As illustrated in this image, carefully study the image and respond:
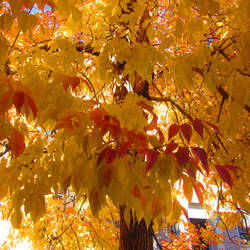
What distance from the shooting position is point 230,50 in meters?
2.06

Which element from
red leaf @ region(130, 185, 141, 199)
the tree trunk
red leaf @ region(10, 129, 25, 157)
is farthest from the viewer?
the tree trunk

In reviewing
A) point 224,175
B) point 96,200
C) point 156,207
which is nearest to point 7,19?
point 96,200

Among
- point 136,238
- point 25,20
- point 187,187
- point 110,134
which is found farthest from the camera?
point 136,238

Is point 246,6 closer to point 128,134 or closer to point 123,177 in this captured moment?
point 128,134

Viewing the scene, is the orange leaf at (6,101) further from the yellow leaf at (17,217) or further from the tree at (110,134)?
the yellow leaf at (17,217)

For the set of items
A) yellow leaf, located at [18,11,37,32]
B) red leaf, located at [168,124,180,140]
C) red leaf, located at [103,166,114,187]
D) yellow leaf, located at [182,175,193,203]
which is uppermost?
yellow leaf, located at [18,11,37,32]

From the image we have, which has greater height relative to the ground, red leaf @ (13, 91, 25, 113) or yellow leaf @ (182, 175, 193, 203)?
red leaf @ (13, 91, 25, 113)

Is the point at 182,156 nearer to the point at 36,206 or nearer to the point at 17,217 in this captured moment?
the point at 36,206

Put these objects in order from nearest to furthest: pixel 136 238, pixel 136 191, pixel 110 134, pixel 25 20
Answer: pixel 136 191 < pixel 25 20 < pixel 110 134 < pixel 136 238

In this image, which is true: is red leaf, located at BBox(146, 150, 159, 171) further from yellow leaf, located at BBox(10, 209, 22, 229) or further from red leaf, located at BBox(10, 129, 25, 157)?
yellow leaf, located at BBox(10, 209, 22, 229)

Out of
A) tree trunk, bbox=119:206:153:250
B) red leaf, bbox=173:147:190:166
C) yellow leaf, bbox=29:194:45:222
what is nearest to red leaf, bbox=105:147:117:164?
red leaf, bbox=173:147:190:166

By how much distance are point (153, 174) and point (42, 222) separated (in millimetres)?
3056

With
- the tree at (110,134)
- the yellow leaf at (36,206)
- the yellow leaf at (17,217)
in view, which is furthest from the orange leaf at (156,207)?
the yellow leaf at (17,217)

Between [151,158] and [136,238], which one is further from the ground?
[151,158]
